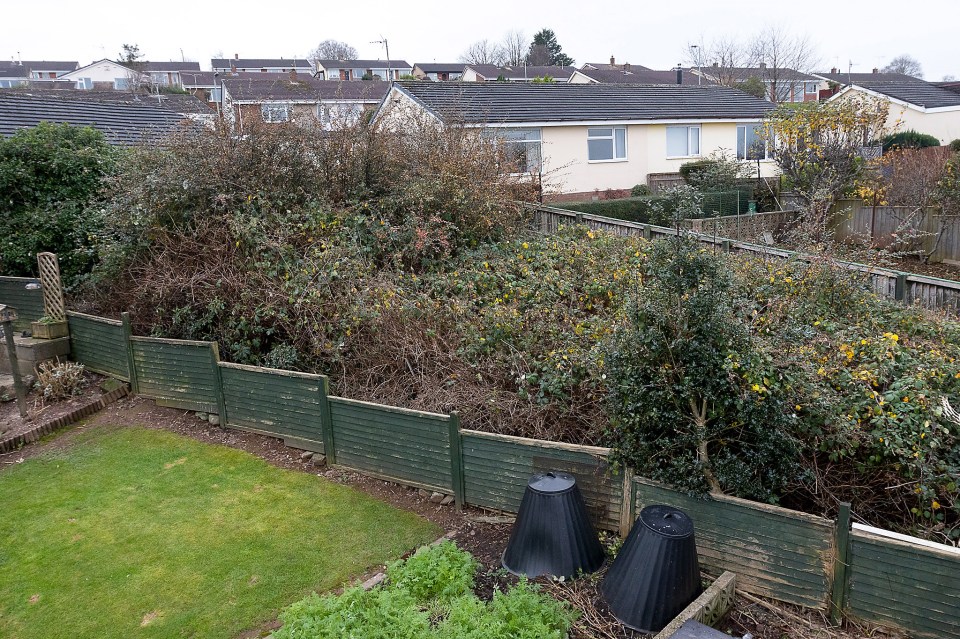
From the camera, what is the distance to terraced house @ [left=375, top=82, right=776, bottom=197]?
2409cm

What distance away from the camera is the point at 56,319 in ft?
35.9

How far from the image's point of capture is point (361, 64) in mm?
85812

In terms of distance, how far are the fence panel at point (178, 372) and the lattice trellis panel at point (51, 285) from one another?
213 cm

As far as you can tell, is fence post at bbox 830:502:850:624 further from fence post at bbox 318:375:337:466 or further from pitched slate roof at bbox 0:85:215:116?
pitched slate roof at bbox 0:85:215:116

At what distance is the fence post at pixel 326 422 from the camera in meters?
7.84

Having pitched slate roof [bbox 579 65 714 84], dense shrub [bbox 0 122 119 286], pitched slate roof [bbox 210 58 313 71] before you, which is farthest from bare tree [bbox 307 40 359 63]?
dense shrub [bbox 0 122 119 286]

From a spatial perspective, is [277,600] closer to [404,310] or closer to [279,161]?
[404,310]

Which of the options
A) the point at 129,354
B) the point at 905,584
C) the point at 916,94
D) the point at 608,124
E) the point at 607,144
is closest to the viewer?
the point at 905,584

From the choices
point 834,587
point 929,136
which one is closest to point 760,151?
point 929,136

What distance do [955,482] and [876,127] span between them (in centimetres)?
1666

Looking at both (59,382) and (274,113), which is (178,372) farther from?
(274,113)

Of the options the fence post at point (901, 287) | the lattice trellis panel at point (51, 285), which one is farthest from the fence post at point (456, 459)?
the lattice trellis panel at point (51, 285)

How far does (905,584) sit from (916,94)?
43.0m

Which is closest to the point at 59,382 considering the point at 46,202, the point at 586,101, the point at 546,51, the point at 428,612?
the point at 46,202
